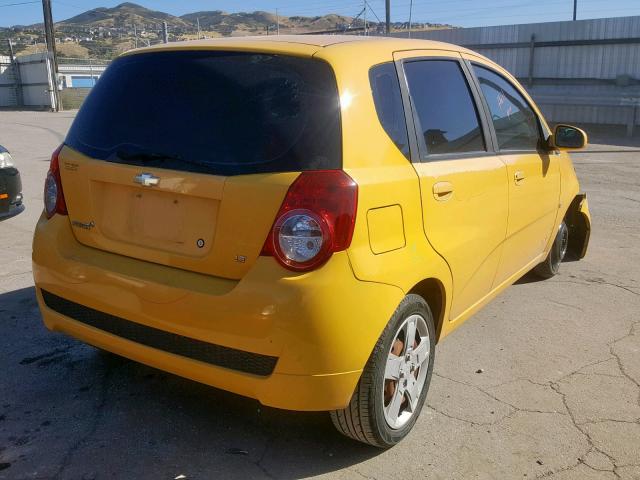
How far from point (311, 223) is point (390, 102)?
2.58 feet

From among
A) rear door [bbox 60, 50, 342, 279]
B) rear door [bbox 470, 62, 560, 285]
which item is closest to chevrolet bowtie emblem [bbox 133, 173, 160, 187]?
rear door [bbox 60, 50, 342, 279]

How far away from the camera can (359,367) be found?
2.54 m

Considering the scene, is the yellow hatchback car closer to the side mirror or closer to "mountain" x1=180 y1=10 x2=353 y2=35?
the side mirror

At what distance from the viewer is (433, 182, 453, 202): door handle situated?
299 centimetres

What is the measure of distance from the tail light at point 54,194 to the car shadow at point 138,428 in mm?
944

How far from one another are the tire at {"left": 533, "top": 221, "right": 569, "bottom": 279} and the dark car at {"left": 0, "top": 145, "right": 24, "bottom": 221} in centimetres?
515

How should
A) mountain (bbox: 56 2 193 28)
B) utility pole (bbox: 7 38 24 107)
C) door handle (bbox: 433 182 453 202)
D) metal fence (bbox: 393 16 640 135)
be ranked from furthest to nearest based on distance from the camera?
mountain (bbox: 56 2 193 28) < utility pole (bbox: 7 38 24 107) < metal fence (bbox: 393 16 640 135) < door handle (bbox: 433 182 453 202)

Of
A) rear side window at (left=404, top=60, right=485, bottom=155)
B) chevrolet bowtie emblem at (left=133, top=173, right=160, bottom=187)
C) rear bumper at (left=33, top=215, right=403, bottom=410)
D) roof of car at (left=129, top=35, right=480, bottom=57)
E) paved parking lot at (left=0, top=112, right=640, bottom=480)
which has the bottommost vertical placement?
paved parking lot at (left=0, top=112, right=640, bottom=480)

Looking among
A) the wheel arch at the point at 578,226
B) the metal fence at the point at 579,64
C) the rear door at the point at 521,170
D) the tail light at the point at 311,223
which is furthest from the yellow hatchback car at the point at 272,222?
the metal fence at the point at 579,64

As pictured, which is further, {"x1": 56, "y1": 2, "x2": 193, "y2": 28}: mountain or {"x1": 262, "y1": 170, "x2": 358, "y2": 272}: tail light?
{"x1": 56, "y1": 2, "x2": 193, "y2": 28}: mountain

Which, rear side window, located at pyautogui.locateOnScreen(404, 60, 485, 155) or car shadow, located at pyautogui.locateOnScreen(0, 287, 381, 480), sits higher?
rear side window, located at pyautogui.locateOnScreen(404, 60, 485, 155)

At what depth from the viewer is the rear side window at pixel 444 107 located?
3104mm

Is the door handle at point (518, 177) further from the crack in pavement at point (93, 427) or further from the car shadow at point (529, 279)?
the crack in pavement at point (93, 427)

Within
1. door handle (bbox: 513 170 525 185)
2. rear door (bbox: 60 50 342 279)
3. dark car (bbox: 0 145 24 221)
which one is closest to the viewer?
rear door (bbox: 60 50 342 279)
